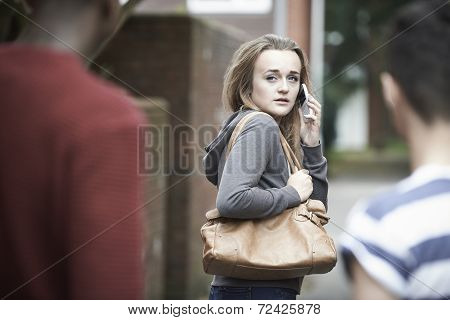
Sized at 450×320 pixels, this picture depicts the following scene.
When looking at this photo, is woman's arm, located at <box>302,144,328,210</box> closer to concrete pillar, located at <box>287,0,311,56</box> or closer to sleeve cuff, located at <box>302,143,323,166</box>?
sleeve cuff, located at <box>302,143,323,166</box>

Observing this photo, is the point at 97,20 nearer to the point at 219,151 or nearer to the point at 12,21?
the point at 219,151

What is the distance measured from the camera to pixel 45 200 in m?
1.13

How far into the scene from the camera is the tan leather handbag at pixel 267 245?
1582mm

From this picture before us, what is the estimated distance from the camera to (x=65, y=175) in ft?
3.57

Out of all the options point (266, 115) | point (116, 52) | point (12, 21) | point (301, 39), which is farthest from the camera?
point (116, 52)

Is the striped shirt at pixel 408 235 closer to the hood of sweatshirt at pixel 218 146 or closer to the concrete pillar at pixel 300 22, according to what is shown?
the hood of sweatshirt at pixel 218 146

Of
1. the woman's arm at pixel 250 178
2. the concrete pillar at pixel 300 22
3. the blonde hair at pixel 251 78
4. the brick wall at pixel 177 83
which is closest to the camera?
the woman's arm at pixel 250 178

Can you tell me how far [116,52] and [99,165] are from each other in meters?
3.30

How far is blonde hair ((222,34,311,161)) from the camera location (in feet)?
5.40

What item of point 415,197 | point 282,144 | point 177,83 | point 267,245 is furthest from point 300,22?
point 177,83

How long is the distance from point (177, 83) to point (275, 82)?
113 inches

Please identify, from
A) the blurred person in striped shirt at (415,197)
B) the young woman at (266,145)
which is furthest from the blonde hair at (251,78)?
the blurred person in striped shirt at (415,197)

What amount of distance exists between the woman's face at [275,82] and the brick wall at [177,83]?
2.48m

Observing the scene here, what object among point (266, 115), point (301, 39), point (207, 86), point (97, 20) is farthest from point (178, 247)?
point (97, 20)
